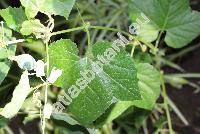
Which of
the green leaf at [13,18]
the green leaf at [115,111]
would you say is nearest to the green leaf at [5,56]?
the green leaf at [13,18]

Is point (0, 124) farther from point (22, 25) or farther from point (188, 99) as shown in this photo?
point (188, 99)

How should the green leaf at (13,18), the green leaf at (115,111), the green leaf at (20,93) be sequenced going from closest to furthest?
1. the green leaf at (20,93)
2. the green leaf at (13,18)
3. the green leaf at (115,111)

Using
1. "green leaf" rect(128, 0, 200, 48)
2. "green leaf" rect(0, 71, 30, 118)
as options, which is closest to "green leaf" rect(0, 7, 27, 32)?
"green leaf" rect(0, 71, 30, 118)

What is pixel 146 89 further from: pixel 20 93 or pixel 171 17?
pixel 20 93

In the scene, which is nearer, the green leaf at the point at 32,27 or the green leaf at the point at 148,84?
the green leaf at the point at 32,27

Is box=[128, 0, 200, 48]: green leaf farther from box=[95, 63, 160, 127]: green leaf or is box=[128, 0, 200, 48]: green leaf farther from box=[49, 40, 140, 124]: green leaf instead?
box=[49, 40, 140, 124]: green leaf

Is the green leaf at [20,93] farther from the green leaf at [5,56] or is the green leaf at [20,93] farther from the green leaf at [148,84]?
the green leaf at [148,84]

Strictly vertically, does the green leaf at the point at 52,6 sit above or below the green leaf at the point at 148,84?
above
